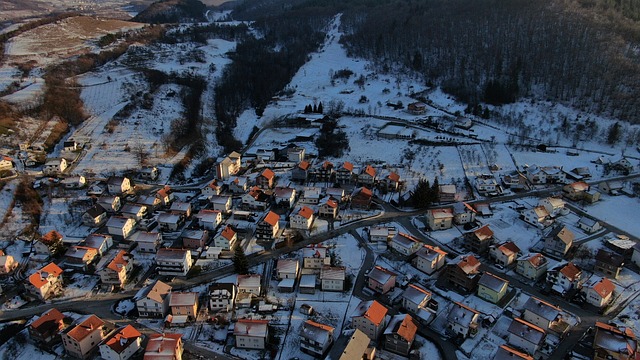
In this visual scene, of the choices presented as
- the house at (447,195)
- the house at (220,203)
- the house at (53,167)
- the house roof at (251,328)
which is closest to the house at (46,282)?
the house at (220,203)

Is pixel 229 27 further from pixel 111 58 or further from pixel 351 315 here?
pixel 351 315

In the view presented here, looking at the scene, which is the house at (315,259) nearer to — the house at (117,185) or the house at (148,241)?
the house at (148,241)

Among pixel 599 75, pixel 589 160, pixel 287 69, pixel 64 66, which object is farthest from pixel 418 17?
pixel 64 66

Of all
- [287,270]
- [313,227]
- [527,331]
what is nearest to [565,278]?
[527,331]

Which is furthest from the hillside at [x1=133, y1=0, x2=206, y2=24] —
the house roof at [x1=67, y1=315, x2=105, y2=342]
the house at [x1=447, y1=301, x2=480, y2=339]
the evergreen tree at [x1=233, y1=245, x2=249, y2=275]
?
the house at [x1=447, y1=301, x2=480, y2=339]

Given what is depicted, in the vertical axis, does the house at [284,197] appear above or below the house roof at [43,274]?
below

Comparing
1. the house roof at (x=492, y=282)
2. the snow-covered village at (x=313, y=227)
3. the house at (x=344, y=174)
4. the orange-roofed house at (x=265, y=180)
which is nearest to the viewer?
the snow-covered village at (x=313, y=227)

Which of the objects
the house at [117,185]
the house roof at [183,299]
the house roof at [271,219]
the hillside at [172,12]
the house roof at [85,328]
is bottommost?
the house roof at [183,299]

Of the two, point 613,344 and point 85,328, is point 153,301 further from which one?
point 613,344

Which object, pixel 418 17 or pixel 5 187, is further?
pixel 418 17
